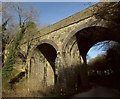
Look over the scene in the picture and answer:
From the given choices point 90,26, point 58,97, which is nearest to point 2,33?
point 90,26

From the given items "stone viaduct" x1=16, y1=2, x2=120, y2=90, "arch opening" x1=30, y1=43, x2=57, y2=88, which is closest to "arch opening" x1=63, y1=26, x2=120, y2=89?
"stone viaduct" x1=16, y1=2, x2=120, y2=90

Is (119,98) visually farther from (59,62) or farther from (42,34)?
(42,34)

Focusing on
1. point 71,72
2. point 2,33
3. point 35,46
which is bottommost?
point 71,72

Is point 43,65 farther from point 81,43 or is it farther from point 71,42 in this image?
point 71,42

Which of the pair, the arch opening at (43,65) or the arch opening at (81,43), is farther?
the arch opening at (43,65)

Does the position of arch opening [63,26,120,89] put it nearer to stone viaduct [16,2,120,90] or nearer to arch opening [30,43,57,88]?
stone viaduct [16,2,120,90]

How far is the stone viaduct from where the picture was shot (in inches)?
503

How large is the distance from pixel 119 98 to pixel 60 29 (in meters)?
14.4

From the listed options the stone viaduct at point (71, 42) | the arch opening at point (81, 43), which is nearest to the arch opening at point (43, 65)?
the stone viaduct at point (71, 42)

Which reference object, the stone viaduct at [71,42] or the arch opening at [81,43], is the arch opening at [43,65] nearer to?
the stone viaduct at [71,42]

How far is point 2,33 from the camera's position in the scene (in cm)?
2164

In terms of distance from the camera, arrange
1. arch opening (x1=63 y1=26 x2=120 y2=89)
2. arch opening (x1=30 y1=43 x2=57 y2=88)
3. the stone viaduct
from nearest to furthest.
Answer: the stone viaduct, arch opening (x1=63 y1=26 x2=120 y2=89), arch opening (x1=30 y1=43 x2=57 y2=88)

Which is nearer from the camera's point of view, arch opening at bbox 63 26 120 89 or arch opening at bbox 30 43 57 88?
arch opening at bbox 63 26 120 89

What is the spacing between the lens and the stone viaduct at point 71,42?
41.9ft
